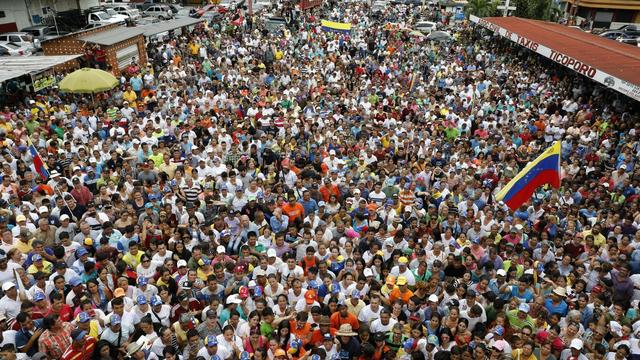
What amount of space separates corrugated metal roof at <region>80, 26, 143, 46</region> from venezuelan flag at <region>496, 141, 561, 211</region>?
14.7 m

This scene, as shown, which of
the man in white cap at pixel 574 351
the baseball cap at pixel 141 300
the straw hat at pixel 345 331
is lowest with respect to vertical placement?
the man in white cap at pixel 574 351

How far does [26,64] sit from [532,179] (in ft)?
Answer: 49.4

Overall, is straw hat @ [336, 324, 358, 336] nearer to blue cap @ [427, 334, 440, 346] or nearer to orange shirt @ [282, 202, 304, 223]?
blue cap @ [427, 334, 440, 346]

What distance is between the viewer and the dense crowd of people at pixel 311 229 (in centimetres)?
580

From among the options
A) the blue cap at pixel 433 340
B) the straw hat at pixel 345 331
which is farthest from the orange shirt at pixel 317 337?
the blue cap at pixel 433 340

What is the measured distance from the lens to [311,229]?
27.0 feet

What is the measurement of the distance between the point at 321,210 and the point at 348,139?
4.25 meters

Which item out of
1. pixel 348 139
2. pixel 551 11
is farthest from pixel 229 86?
pixel 551 11

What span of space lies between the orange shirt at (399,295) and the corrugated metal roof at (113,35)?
14867 millimetres

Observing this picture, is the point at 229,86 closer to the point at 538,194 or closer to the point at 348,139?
the point at 348,139

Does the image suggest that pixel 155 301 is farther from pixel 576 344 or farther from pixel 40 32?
pixel 40 32

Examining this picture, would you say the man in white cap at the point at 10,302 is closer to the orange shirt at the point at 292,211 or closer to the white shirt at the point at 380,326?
the orange shirt at the point at 292,211

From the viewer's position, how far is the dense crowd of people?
19.0 ft

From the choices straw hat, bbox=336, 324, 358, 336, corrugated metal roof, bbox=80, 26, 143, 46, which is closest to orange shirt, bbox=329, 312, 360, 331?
straw hat, bbox=336, 324, 358, 336
